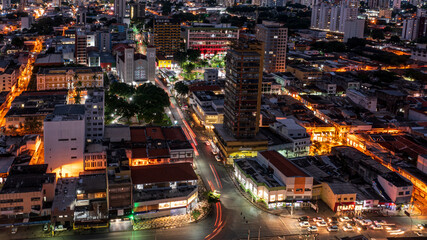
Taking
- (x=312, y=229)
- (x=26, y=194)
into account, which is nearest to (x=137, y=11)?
(x=26, y=194)

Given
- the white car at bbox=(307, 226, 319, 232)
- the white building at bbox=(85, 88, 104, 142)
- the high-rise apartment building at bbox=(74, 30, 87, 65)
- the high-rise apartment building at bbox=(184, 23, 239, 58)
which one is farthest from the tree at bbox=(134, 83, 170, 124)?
the high-rise apartment building at bbox=(184, 23, 239, 58)

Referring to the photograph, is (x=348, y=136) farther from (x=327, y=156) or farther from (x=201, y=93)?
(x=201, y=93)

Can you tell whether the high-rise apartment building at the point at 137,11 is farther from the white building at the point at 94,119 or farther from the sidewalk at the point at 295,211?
the sidewalk at the point at 295,211

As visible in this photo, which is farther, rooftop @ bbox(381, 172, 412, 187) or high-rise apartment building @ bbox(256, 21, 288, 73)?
high-rise apartment building @ bbox(256, 21, 288, 73)

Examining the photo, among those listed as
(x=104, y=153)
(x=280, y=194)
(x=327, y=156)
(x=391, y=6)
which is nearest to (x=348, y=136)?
(x=327, y=156)

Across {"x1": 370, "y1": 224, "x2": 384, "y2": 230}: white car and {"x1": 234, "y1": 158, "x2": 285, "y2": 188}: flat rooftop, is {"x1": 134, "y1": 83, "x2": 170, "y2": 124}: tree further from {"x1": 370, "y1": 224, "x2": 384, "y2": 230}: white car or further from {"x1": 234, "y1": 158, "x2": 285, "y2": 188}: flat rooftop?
{"x1": 370, "y1": 224, "x2": 384, "y2": 230}: white car

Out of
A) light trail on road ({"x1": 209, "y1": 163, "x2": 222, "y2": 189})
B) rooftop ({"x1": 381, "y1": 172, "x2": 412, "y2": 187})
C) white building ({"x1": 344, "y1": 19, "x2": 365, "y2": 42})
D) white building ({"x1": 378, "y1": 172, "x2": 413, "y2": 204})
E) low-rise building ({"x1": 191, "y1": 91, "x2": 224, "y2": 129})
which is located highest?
white building ({"x1": 344, "y1": 19, "x2": 365, "y2": 42})
